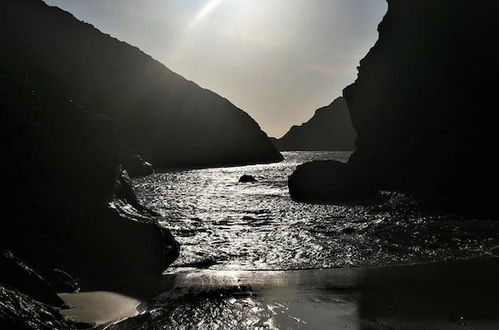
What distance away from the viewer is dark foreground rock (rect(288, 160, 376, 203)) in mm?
29875

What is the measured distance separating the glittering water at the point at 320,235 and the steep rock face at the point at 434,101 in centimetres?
694

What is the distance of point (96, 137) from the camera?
14.0 metres

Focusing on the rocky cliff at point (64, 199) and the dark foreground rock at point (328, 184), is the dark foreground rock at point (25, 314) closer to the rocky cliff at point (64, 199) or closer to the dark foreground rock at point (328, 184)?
the rocky cliff at point (64, 199)

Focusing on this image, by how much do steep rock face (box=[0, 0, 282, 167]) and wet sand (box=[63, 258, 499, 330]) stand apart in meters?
104

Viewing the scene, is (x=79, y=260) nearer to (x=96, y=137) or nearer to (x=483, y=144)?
(x=96, y=137)

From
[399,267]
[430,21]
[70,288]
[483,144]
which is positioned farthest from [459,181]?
[70,288]

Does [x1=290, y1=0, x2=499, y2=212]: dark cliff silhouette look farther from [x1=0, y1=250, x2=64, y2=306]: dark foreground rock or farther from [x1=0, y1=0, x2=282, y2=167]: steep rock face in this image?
[x1=0, y1=0, x2=282, y2=167]: steep rock face

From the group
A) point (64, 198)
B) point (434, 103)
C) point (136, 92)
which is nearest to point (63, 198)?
point (64, 198)

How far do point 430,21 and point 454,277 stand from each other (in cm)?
2993

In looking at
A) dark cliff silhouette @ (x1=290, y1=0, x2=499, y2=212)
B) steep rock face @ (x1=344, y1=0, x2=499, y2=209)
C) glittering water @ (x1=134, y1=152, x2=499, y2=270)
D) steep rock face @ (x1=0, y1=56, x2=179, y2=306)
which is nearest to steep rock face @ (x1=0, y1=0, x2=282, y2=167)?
dark cliff silhouette @ (x1=290, y1=0, x2=499, y2=212)

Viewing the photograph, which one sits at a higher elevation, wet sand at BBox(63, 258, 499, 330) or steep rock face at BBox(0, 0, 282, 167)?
steep rock face at BBox(0, 0, 282, 167)

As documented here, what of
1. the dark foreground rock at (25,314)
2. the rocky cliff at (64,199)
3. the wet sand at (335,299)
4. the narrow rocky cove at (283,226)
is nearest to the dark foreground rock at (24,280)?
the narrow rocky cove at (283,226)

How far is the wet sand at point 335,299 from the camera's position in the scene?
766cm

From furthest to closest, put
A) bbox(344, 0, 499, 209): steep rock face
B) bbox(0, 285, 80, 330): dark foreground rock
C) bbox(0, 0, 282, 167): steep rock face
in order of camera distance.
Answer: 1. bbox(0, 0, 282, 167): steep rock face
2. bbox(344, 0, 499, 209): steep rock face
3. bbox(0, 285, 80, 330): dark foreground rock
